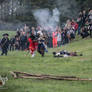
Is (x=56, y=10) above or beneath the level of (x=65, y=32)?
above

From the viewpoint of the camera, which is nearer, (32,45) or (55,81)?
(55,81)

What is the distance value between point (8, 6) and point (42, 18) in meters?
6.50

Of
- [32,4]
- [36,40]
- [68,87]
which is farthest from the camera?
[32,4]

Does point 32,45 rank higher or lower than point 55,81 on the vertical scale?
higher

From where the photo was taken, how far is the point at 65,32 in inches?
1161

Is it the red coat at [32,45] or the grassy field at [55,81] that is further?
the red coat at [32,45]

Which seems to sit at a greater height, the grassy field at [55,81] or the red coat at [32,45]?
the red coat at [32,45]

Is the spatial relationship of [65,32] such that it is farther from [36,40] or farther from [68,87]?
[68,87]

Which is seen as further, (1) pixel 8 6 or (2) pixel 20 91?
(1) pixel 8 6

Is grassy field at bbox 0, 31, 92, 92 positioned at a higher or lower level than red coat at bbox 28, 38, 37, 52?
lower

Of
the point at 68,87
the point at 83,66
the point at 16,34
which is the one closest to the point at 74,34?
the point at 16,34

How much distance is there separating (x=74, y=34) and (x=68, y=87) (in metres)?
18.1

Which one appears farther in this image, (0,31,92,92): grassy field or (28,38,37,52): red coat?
(28,38,37,52): red coat

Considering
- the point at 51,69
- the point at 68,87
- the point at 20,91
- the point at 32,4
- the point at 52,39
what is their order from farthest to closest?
the point at 52,39, the point at 32,4, the point at 51,69, the point at 68,87, the point at 20,91
